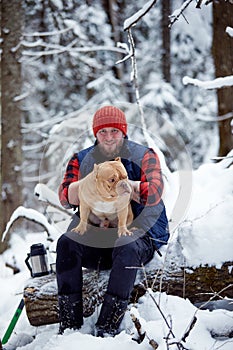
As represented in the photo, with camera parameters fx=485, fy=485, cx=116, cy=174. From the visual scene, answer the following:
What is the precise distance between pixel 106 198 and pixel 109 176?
0.59ft

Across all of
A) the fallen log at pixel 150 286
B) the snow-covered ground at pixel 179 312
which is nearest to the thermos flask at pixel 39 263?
the fallen log at pixel 150 286

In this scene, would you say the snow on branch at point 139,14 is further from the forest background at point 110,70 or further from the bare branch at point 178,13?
the forest background at point 110,70

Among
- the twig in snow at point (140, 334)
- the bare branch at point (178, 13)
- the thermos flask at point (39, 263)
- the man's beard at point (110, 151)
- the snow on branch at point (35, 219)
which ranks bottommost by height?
the snow on branch at point (35, 219)

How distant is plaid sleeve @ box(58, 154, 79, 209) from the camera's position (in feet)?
10.9

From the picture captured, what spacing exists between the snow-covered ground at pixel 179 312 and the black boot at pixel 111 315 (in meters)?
0.08

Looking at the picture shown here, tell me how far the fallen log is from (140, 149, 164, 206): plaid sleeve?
52cm

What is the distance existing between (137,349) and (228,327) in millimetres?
611

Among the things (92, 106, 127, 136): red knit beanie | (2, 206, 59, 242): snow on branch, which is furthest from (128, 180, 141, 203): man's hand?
(2, 206, 59, 242): snow on branch

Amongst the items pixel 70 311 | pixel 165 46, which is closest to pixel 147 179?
pixel 70 311

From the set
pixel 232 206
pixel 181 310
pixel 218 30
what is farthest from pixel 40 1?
pixel 181 310

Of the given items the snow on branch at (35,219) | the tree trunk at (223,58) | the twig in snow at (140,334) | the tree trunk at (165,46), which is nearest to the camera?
the twig in snow at (140,334)

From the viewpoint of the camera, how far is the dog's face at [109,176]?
278 centimetres

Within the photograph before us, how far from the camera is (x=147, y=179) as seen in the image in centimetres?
324

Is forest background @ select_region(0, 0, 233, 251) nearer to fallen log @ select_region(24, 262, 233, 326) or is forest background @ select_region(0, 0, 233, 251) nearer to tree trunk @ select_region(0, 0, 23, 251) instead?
tree trunk @ select_region(0, 0, 23, 251)
